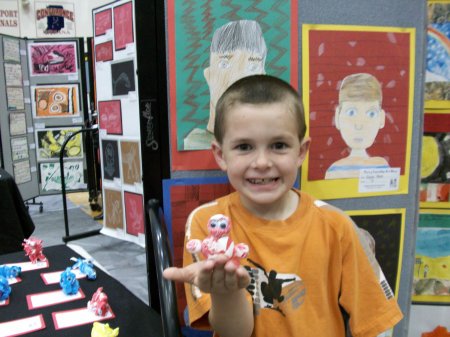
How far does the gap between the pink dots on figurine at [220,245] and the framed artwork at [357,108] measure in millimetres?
522

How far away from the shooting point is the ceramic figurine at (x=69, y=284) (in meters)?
0.98

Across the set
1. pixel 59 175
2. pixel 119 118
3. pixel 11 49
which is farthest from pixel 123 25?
A: pixel 59 175

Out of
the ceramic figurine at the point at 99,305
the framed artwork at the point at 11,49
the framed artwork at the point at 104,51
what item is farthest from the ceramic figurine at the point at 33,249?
the framed artwork at the point at 11,49

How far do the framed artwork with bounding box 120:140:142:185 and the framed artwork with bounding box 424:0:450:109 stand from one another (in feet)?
5.36

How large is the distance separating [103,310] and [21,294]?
0.25 meters

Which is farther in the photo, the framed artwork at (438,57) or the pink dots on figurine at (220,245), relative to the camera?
the framed artwork at (438,57)

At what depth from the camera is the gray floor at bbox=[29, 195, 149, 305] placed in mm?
2432

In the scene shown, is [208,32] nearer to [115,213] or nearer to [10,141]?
[115,213]

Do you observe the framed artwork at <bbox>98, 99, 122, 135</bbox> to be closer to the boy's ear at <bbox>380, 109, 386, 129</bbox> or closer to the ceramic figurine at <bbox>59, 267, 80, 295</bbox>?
the ceramic figurine at <bbox>59, 267, 80, 295</bbox>

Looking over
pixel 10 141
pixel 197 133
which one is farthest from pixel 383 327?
pixel 10 141

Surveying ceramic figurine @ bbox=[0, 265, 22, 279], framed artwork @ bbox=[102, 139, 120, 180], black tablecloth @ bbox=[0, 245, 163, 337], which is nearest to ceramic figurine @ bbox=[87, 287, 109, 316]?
black tablecloth @ bbox=[0, 245, 163, 337]

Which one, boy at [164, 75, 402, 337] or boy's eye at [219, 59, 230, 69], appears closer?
boy at [164, 75, 402, 337]

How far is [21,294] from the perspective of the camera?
0.98m

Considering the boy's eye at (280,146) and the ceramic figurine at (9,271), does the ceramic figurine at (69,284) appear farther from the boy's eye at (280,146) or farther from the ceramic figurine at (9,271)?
the boy's eye at (280,146)
